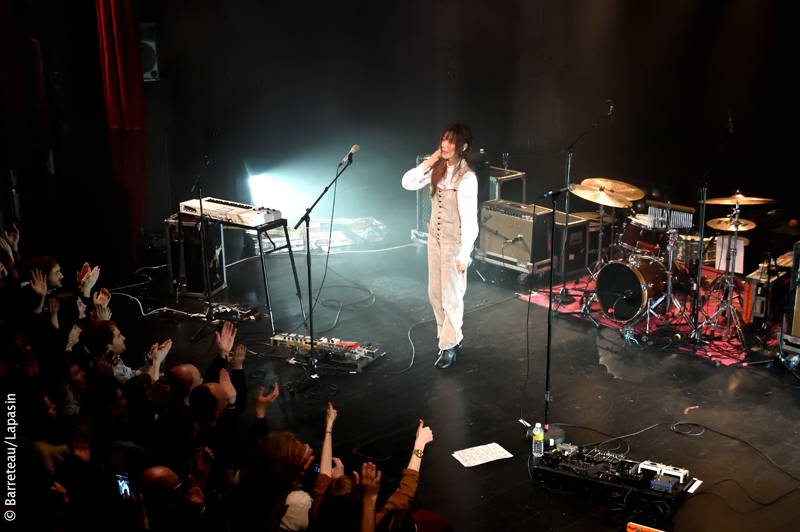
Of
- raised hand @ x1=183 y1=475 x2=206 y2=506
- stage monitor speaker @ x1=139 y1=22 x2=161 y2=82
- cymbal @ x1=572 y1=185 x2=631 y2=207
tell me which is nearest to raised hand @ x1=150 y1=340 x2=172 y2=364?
raised hand @ x1=183 y1=475 x2=206 y2=506

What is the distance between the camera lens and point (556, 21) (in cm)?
877

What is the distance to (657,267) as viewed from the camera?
20.0 feet

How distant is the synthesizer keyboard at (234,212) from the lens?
6379 mm

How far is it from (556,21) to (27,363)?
732 cm

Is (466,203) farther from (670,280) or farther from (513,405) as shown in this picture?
(670,280)

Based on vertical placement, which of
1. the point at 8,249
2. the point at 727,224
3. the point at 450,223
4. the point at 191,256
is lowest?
the point at 191,256

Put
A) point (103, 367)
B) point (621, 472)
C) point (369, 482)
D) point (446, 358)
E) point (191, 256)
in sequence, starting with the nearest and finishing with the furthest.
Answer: point (369, 482)
point (621, 472)
point (103, 367)
point (446, 358)
point (191, 256)

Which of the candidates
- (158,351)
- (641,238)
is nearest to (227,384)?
(158,351)

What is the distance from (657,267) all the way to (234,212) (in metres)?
3.81

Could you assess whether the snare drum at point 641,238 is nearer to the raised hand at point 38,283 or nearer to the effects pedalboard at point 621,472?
the effects pedalboard at point 621,472

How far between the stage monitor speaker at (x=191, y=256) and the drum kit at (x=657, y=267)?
367 cm

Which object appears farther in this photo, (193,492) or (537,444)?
(537,444)

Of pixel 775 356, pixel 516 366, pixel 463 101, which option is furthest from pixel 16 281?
pixel 463 101

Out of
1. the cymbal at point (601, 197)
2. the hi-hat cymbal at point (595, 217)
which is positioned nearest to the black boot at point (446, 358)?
the cymbal at point (601, 197)
